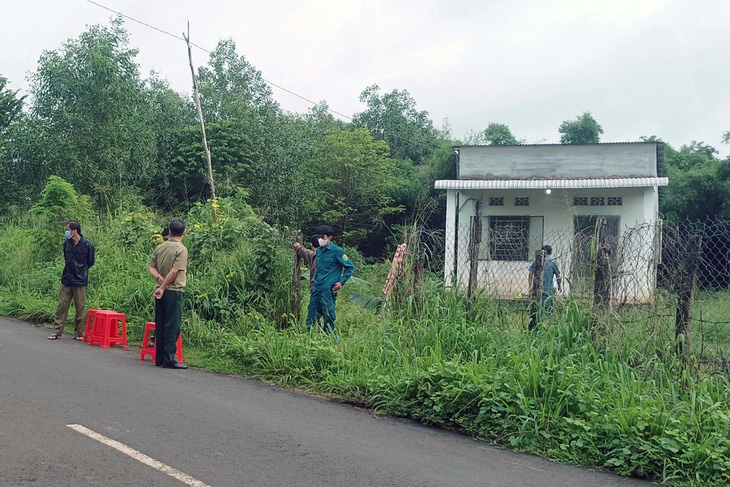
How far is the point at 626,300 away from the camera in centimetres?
728

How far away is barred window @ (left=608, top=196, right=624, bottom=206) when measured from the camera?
20.2 meters

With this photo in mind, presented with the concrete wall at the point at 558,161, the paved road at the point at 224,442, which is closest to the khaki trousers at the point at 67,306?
the paved road at the point at 224,442

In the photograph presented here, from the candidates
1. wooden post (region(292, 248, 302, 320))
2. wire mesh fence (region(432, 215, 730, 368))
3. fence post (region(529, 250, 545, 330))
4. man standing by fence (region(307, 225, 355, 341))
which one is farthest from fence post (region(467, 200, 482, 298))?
wooden post (region(292, 248, 302, 320))

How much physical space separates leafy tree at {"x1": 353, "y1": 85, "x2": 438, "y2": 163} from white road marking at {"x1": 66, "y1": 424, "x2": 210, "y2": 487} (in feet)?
119

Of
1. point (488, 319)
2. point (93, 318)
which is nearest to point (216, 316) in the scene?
point (93, 318)

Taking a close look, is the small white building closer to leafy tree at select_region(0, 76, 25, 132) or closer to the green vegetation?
the green vegetation

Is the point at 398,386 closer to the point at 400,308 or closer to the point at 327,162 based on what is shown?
the point at 400,308

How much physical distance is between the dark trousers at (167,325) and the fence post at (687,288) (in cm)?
590

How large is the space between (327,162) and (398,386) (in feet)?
86.9

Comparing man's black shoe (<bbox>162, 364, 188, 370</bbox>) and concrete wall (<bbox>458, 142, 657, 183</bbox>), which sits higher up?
concrete wall (<bbox>458, 142, 657, 183</bbox>)

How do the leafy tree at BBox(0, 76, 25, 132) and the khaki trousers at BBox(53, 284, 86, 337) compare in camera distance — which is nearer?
the khaki trousers at BBox(53, 284, 86, 337)

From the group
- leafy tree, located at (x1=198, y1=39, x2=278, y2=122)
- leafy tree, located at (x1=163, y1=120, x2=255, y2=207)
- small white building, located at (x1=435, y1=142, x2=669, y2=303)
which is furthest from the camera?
leafy tree, located at (x1=198, y1=39, x2=278, y2=122)

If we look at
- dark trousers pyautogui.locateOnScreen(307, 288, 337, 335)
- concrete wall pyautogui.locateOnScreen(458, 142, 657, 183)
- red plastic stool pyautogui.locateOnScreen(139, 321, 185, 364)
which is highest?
concrete wall pyautogui.locateOnScreen(458, 142, 657, 183)

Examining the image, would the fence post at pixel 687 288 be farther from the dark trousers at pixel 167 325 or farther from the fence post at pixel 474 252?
the dark trousers at pixel 167 325
